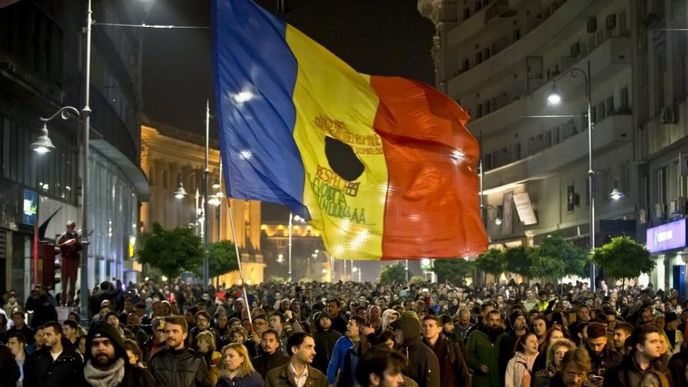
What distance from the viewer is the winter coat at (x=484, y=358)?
1596 centimetres

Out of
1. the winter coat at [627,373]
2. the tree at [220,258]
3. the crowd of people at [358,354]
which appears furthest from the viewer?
the tree at [220,258]

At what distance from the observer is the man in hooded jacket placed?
447 inches

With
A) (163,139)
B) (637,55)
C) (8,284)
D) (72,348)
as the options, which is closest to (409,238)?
(72,348)

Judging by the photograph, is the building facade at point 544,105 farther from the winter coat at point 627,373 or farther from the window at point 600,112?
the winter coat at point 627,373

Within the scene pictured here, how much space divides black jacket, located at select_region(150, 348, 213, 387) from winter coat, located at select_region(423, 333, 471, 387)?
2.69 metres

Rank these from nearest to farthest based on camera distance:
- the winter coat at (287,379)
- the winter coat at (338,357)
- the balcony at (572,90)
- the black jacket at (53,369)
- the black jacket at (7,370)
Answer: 1. the black jacket at (53,369)
2. the winter coat at (287,379)
3. the black jacket at (7,370)
4. the winter coat at (338,357)
5. the balcony at (572,90)

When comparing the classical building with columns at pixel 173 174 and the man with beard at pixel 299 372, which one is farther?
the classical building with columns at pixel 173 174

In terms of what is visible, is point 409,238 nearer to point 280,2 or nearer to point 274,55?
point 274,55

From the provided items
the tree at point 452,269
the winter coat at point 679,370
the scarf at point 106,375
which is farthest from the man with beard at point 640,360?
the tree at point 452,269

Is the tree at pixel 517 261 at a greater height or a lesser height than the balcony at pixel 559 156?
lesser

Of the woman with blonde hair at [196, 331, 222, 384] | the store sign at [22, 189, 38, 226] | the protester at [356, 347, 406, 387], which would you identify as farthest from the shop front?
the protester at [356, 347, 406, 387]

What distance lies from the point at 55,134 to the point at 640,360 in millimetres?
39084

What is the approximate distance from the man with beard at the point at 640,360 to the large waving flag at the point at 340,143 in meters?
5.86

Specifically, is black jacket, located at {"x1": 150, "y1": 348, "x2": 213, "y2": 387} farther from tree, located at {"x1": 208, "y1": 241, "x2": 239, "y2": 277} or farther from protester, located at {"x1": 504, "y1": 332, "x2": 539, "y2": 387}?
tree, located at {"x1": 208, "y1": 241, "x2": 239, "y2": 277}
